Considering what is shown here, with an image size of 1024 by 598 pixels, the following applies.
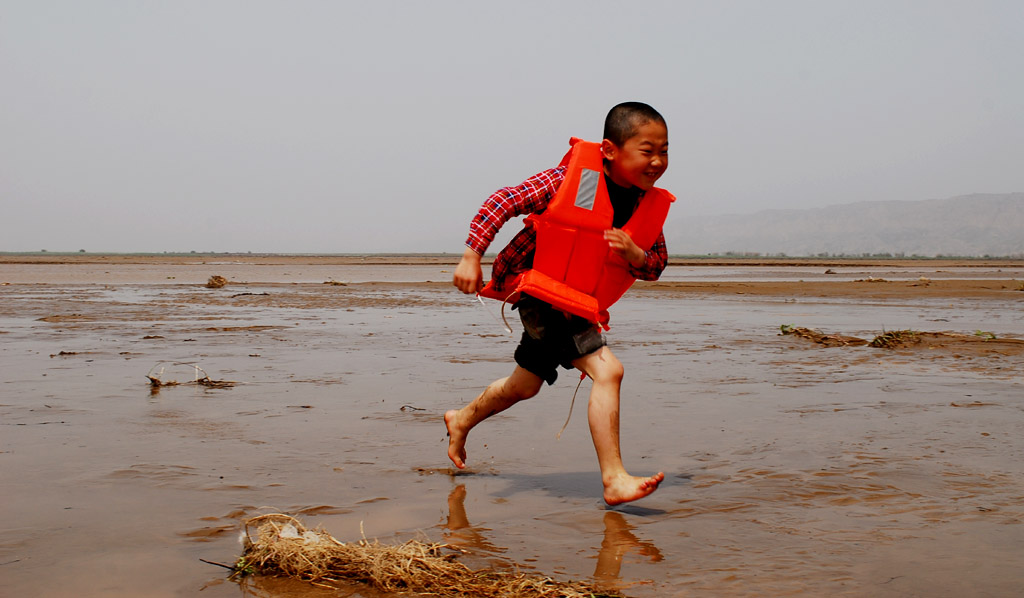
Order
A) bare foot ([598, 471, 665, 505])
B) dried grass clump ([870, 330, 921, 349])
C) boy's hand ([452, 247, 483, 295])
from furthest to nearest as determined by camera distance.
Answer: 1. dried grass clump ([870, 330, 921, 349])
2. boy's hand ([452, 247, 483, 295])
3. bare foot ([598, 471, 665, 505])

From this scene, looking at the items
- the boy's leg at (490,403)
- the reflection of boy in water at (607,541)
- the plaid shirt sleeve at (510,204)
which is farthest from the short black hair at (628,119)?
the reflection of boy in water at (607,541)

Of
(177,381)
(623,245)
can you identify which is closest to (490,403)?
(623,245)

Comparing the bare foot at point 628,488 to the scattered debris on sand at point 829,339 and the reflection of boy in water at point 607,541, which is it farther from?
the scattered debris on sand at point 829,339

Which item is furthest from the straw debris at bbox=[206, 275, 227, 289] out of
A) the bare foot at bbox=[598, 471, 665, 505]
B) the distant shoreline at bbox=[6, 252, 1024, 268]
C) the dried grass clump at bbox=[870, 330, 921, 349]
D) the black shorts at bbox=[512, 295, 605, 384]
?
the distant shoreline at bbox=[6, 252, 1024, 268]

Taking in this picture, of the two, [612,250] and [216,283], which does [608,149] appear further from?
[216,283]

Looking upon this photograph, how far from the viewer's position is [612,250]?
3.77 metres

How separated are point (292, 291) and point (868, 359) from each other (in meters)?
16.4

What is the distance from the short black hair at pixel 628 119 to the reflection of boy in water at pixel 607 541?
1558 millimetres

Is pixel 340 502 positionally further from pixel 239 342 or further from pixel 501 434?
pixel 239 342

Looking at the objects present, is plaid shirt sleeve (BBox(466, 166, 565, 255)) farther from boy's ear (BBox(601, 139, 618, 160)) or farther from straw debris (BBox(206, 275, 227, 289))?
straw debris (BBox(206, 275, 227, 289))

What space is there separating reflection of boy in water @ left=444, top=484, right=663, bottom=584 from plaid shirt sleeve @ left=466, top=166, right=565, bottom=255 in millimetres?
1077

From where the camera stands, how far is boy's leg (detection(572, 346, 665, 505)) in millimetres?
3529

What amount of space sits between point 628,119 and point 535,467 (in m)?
1.76

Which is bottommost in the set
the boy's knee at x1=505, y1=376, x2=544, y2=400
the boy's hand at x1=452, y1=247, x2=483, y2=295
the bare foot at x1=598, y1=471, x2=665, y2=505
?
the bare foot at x1=598, y1=471, x2=665, y2=505
